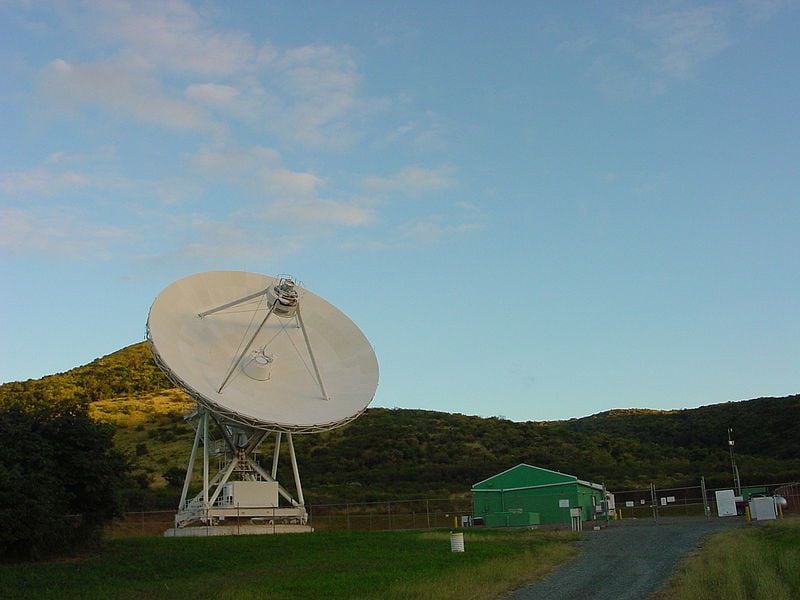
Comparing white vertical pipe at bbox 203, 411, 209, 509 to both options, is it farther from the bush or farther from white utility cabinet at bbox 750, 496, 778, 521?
white utility cabinet at bbox 750, 496, 778, 521

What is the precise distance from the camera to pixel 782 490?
5000cm

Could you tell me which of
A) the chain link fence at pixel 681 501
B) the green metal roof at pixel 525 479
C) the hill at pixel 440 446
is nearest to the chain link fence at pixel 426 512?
the chain link fence at pixel 681 501

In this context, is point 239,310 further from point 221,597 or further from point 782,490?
point 782,490

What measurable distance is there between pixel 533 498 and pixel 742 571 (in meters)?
36.9

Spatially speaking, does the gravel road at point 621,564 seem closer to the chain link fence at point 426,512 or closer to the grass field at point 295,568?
the grass field at point 295,568

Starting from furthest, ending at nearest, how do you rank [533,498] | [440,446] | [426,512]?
[440,446] < [426,512] < [533,498]

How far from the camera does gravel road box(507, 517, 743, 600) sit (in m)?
20.5

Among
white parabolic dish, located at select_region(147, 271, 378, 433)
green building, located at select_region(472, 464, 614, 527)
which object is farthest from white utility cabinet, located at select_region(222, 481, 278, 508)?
green building, located at select_region(472, 464, 614, 527)

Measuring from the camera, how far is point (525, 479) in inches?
2264

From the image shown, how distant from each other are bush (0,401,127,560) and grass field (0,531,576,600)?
1041 mm

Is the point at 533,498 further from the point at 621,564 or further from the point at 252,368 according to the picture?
the point at 621,564

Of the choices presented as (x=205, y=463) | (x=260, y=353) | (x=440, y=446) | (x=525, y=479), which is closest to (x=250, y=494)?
(x=205, y=463)

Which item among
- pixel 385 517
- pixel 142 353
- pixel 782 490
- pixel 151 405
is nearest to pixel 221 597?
pixel 385 517

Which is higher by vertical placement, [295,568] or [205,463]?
[205,463]
